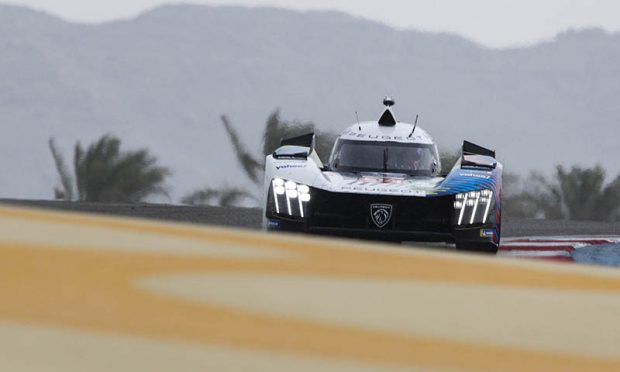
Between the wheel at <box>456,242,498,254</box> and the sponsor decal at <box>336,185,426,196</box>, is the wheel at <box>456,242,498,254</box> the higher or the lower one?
the lower one

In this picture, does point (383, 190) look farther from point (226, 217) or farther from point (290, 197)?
point (226, 217)

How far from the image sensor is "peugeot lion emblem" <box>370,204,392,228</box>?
8.80 metres

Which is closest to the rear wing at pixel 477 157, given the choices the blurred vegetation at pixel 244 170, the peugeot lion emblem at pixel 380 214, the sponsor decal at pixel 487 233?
the sponsor decal at pixel 487 233

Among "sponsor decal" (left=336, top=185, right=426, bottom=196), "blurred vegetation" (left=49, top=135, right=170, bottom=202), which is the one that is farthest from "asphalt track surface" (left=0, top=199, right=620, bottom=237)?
"sponsor decal" (left=336, top=185, right=426, bottom=196)

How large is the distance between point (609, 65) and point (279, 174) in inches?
3389

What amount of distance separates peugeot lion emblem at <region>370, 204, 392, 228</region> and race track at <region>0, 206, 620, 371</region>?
22.6 feet

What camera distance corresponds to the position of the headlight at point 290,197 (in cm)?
902

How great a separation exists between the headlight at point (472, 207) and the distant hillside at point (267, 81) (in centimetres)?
5786

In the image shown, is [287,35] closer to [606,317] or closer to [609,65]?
[609,65]

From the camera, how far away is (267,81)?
87188 mm

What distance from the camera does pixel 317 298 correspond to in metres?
1.59

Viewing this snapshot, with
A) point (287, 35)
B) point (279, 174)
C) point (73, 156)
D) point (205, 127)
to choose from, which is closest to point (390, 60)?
point (287, 35)

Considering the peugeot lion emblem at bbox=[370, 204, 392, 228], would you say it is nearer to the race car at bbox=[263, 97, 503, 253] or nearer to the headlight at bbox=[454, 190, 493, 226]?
the race car at bbox=[263, 97, 503, 253]

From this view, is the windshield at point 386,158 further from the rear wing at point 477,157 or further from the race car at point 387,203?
the race car at point 387,203
